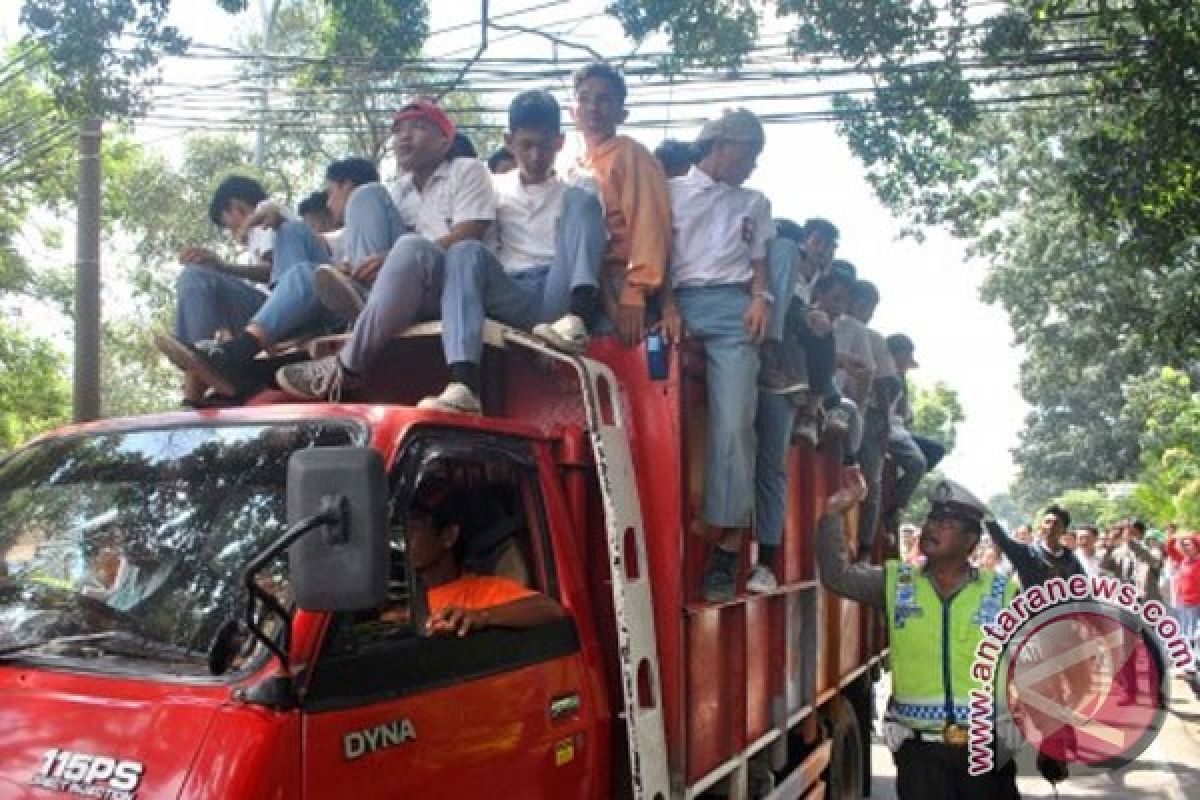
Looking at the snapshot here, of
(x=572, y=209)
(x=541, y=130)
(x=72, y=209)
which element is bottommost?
(x=572, y=209)

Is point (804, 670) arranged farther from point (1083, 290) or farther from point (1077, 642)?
point (1083, 290)

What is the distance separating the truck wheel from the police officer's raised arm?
1.72m

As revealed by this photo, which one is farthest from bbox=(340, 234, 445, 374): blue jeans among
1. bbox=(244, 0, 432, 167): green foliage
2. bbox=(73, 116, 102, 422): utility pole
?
bbox=(73, 116, 102, 422): utility pole

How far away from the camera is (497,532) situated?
3512 mm

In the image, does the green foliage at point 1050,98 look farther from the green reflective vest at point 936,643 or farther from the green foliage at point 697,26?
the green reflective vest at point 936,643

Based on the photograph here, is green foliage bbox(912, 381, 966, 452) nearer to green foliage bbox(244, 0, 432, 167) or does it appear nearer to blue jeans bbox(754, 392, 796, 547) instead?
green foliage bbox(244, 0, 432, 167)

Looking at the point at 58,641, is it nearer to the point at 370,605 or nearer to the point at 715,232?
the point at 370,605

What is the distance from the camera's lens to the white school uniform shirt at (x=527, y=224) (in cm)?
448

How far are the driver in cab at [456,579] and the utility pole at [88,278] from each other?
9.50m

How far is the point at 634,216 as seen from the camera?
4527mm

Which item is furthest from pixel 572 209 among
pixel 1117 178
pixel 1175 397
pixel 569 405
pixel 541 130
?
pixel 1175 397

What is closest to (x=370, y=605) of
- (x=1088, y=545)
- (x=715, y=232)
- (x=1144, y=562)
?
(x=715, y=232)

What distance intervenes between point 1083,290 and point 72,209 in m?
18.9

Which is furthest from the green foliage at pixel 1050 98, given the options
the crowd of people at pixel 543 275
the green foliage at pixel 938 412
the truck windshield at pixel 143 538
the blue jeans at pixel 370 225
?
the green foliage at pixel 938 412
